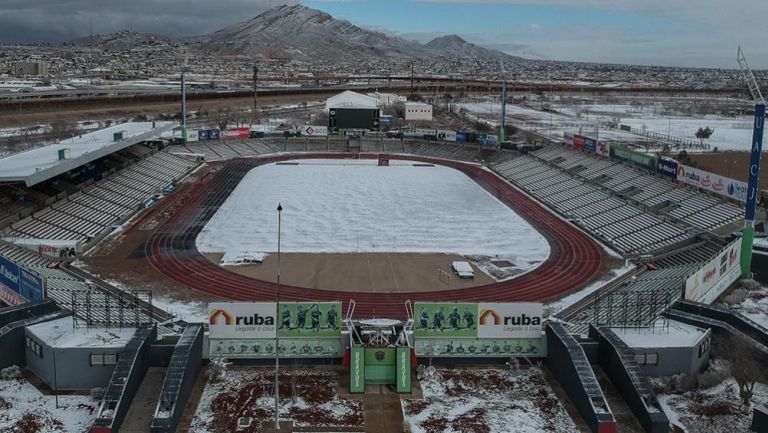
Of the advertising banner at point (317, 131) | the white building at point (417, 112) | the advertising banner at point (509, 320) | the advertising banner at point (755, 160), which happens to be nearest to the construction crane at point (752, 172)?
the advertising banner at point (755, 160)

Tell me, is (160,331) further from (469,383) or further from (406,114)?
(406,114)

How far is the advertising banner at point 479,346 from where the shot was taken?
76.8 ft

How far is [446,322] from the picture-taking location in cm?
2345

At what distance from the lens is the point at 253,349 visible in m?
23.0

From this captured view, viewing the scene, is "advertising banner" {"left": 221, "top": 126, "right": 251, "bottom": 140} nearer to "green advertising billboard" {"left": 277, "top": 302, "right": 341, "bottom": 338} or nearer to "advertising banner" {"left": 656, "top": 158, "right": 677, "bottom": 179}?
"advertising banner" {"left": 656, "top": 158, "right": 677, "bottom": 179}

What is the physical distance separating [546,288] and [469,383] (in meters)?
11.4

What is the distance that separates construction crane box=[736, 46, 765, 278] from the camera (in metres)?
28.9

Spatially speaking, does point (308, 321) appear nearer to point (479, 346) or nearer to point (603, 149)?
point (479, 346)

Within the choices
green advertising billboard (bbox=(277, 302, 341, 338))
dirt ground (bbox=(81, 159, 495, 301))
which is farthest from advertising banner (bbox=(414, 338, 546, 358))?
dirt ground (bbox=(81, 159, 495, 301))

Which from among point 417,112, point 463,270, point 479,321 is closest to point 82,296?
point 479,321

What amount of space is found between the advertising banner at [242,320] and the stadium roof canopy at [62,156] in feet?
61.7

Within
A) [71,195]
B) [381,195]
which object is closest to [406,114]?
[381,195]

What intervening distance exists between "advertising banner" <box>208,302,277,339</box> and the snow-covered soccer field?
14509 mm

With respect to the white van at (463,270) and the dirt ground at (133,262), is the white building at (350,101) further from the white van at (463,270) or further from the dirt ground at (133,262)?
the white van at (463,270)
